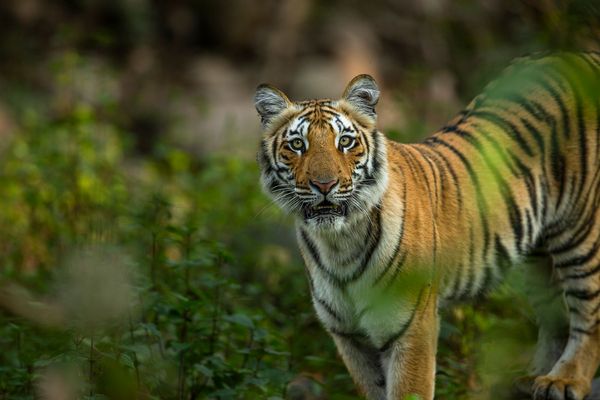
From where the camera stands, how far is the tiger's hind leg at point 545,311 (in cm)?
436

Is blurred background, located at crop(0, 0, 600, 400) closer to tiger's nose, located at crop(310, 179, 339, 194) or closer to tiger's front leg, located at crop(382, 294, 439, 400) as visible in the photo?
tiger's front leg, located at crop(382, 294, 439, 400)

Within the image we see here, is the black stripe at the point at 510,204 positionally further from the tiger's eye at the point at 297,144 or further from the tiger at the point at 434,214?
the tiger's eye at the point at 297,144

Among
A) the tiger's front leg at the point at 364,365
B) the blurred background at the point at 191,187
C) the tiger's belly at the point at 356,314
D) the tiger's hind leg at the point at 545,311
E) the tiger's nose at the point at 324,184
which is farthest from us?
the tiger's hind leg at the point at 545,311

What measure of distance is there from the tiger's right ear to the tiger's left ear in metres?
0.23

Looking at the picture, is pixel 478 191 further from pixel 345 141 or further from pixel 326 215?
pixel 326 215

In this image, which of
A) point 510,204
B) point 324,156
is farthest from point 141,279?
point 510,204

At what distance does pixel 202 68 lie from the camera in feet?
37.2

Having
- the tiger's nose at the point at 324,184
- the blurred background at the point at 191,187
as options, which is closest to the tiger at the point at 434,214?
the tiger's nose at the point at 324,184

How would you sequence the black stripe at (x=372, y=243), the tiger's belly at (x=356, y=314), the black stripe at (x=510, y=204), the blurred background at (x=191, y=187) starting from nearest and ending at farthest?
the blurred background at (x=191, y=187), the tiger's belly at (x=356, y=314), the black stripe at (x=372, y=243), the black stripe at (x=510, y=204)

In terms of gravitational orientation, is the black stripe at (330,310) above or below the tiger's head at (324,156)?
below

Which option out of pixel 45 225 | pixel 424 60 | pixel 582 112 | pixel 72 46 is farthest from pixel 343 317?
pixel 424 60

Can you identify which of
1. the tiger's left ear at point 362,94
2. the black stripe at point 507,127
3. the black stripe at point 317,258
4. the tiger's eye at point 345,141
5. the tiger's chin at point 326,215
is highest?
the tiger's left ear at point 362,94

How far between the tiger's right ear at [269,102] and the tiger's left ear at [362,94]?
226 mm

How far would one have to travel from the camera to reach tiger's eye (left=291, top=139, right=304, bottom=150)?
357 centimetres
